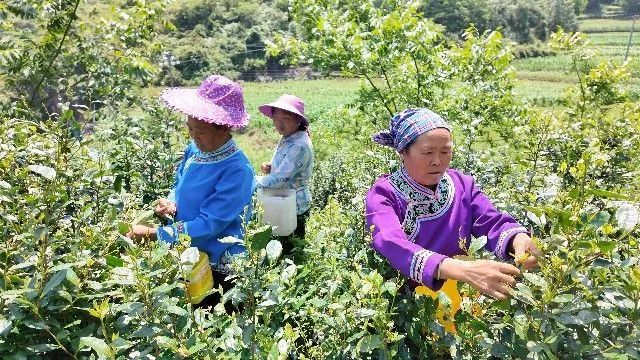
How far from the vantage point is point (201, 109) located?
94.6 inches

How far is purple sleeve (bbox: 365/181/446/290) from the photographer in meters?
1.45

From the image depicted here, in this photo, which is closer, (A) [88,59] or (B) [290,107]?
(B) [290,107]

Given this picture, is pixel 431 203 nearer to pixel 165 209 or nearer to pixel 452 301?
pixel 452 301

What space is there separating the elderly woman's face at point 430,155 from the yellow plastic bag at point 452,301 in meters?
0.42

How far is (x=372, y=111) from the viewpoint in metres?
5.37

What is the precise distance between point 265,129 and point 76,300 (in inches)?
1242

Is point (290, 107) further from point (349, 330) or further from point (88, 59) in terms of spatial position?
point (349, 330)

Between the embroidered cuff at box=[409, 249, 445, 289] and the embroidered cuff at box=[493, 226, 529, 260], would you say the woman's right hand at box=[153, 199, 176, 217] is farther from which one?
the embroidered cuff at box=[493, 226, 529, 260]

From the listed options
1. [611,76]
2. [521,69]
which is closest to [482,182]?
[611,76]

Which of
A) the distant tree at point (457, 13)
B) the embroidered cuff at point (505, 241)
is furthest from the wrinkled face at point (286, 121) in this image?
the distant tree at point (457, 13)

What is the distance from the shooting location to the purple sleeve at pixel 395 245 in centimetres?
145

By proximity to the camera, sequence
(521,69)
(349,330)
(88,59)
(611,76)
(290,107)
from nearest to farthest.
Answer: (349,330)
(611,76)
(290,107)
(88,59)
(521,69)

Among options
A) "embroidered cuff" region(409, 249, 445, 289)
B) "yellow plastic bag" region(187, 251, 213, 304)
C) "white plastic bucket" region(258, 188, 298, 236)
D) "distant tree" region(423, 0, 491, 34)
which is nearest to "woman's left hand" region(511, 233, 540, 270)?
"embroidered cuff" region(409, 249, 445, 289)

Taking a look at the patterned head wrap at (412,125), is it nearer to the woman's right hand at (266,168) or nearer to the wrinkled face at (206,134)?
the wrinkled face at (206,134)
